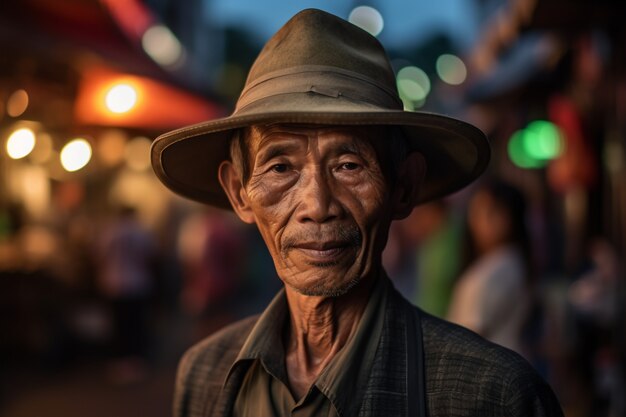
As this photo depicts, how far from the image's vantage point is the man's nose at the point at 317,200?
1.86m

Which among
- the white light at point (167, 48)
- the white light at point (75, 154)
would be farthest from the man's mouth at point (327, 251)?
the white light at point (167, 48)

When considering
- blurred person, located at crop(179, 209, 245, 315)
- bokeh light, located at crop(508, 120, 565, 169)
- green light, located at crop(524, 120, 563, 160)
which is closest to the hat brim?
blurred person, located at crop(179, 209, 245, 315)

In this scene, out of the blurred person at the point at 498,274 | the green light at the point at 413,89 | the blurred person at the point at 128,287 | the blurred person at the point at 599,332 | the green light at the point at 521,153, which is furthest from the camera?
the green light at the point at 413,89

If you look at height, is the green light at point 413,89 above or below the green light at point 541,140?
above

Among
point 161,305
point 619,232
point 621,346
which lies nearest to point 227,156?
point 621,346

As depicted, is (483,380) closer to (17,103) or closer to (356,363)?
(356,363)

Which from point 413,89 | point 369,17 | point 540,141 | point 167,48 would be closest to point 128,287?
→ point 540,141

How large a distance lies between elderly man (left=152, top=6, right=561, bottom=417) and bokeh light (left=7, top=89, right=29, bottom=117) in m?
6.11

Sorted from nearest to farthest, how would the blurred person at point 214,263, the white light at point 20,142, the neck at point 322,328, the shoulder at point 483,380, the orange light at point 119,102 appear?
the shoulder at point 483,380 → the neck at point 322,328 → the white light at point 20,142 → the orange light at point 119,102 → the blurred person at point 214,263

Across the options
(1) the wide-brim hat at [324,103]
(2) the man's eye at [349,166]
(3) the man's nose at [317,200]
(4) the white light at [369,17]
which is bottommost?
(3) the man's nose at [317,200]

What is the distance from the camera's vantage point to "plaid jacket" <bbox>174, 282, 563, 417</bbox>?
1.75 meters

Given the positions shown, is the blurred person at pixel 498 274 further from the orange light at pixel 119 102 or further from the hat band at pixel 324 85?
the orange light at pixel 119 102

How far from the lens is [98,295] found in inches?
428

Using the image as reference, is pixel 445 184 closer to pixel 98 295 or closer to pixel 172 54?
pixel 98 295
